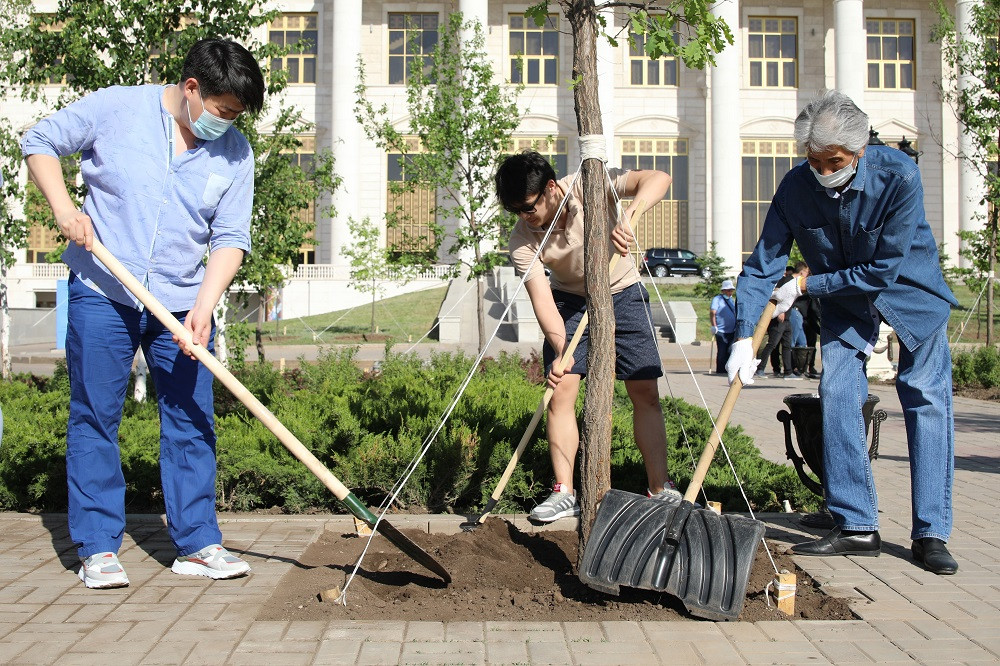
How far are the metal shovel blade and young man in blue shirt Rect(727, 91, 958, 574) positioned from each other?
2.70 ft

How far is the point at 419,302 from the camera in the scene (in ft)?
110

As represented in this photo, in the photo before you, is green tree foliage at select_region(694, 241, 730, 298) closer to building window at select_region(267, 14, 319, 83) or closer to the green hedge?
building window at select_region(267, 14, 319, 83)

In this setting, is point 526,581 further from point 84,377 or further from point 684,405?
point 684,405

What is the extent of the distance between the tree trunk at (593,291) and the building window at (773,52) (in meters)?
42.7

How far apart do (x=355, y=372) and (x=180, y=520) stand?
5.58 metres

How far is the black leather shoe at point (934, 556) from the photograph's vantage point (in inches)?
158

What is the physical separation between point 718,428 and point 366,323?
27.6 m

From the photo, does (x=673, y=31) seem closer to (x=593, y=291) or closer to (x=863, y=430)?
(x=593, y=291)

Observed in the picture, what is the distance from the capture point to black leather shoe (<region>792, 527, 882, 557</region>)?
430 cm

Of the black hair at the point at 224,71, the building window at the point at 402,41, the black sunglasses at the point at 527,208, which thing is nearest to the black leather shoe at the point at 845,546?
the black sunglasses at the point at 527,208

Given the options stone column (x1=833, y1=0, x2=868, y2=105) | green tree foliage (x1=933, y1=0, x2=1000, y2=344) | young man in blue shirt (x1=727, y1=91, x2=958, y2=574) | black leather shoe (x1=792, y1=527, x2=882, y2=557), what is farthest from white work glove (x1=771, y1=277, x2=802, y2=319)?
stone column (x1=833, y1=0, x2=868, y2=105)

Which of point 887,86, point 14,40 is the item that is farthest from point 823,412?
point 887,86

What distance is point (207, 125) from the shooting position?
3.92m

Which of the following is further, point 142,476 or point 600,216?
point 142,476
